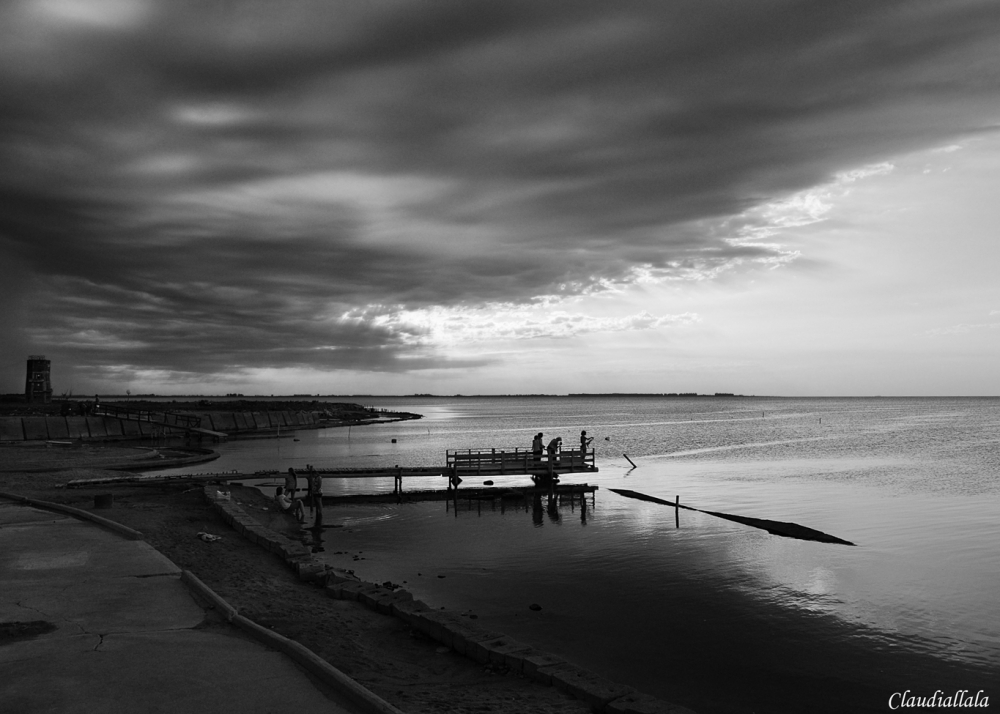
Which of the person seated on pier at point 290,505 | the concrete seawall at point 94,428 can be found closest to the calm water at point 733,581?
the person seated on pier at point 290,505

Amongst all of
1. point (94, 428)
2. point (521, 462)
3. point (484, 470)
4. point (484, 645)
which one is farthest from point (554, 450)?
point (94, 428)

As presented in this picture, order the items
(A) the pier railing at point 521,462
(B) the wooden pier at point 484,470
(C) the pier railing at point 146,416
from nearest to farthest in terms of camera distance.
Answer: (B) the wooden pier at point 484,470 < (A) the pier railing at point 521,462 < (C) the pier railing at point 146,416

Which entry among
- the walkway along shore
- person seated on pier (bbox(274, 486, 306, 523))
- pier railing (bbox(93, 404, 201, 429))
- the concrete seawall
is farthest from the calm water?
pier railing (bbox(93, 404, 201, 429))

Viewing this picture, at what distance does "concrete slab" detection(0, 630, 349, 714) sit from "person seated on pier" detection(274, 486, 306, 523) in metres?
19.2

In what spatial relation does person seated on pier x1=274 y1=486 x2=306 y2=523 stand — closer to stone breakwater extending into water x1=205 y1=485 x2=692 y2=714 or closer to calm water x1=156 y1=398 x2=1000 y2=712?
calm water x1=156 y1=398 x2=1000 y2=712

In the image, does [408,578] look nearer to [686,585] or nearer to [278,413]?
[686,585]

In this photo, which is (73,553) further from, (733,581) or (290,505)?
(733,581)

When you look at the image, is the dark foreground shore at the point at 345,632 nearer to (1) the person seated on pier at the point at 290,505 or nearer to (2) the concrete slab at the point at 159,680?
(2) the concrete slab at the point at 159,680

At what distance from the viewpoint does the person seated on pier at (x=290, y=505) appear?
28.6 meters

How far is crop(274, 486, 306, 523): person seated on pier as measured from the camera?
28.6m

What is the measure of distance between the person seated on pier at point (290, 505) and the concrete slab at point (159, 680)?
19.2 meters

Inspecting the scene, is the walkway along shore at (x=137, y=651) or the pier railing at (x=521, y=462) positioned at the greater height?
the walkway along shore at (x=137, y=651)

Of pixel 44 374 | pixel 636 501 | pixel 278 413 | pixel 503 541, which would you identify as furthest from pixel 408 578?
pixel 44 374

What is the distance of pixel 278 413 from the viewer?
11750cm
